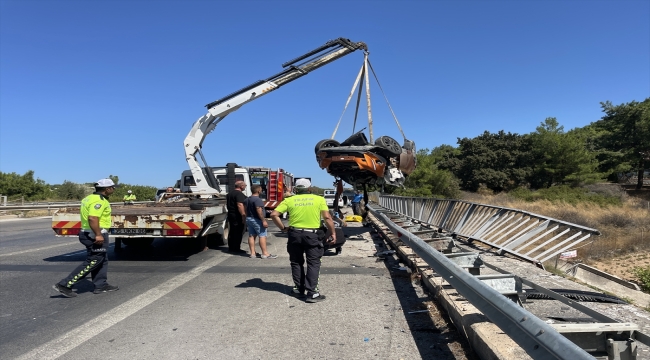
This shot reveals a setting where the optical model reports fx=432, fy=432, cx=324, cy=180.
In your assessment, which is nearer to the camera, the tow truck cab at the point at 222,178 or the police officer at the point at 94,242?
the police officer at the point at 94,242

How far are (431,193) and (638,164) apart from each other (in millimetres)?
21052

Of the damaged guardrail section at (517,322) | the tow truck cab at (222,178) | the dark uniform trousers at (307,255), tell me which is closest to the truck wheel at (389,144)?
the dark uniform trousers at (307,255)

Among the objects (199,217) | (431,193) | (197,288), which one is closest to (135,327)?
(197,288)

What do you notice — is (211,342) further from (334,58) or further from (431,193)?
(431,193)

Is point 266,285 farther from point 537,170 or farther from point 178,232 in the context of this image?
point 537,170

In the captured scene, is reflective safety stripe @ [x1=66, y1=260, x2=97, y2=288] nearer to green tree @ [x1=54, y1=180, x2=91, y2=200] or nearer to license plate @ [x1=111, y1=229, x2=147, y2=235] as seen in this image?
license plate @ [x1=111, y1=229, x2=147, y2=235]

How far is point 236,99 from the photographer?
48.3 ft

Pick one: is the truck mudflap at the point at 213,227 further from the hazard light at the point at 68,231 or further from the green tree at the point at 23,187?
the green tree at the point at 23,187

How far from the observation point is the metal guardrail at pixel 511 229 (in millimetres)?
7852

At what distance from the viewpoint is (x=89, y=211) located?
19.9ft

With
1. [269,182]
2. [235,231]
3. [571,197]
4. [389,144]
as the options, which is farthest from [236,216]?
[571,197]

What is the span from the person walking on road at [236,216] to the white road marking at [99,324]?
9.23ft

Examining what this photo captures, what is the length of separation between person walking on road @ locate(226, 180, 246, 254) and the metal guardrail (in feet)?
17.6

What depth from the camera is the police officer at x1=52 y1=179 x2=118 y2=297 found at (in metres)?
6.00
